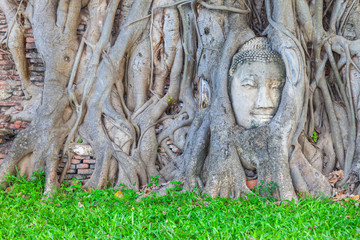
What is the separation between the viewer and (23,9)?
17.5ft

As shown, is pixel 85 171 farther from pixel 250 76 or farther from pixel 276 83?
pixel 276 83

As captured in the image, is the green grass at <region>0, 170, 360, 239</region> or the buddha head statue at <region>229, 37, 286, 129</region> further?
the buddha head statue at <region>229, 37, 286, 129</region>

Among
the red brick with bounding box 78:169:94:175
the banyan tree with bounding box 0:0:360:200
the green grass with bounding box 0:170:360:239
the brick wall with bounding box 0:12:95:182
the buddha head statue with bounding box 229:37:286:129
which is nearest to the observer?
the green grass with bounding box 0:170:360:239

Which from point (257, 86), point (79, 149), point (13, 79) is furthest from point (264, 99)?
point (13, 79)

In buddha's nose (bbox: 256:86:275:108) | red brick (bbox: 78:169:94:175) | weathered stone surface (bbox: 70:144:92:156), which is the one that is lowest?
red brick (bbox: 78:169:94:175)

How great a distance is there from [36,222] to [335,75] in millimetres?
3412

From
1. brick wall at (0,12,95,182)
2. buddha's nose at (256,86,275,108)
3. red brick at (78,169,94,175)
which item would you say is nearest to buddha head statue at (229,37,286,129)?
buddha's nose at (256,86,275,108)

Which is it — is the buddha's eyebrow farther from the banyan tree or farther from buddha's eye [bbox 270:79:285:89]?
buddha's eye [bbox 270:79:285:89]

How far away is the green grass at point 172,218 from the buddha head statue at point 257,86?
928 mm

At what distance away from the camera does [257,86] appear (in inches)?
163

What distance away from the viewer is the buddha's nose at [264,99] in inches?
160

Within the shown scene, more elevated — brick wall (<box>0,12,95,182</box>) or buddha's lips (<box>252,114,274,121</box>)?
brick wall (<box>0,12,95,182</box>)

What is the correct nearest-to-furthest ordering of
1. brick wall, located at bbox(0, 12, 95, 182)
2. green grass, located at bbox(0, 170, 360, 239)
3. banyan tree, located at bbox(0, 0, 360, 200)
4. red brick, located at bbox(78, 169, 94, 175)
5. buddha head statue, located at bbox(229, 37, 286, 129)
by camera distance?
green grass, located at bbox(0, 170, 360, 239)
banyan tree, located at bbox(0, 0, 360, 200)
buddha head statue, located at bbox(229, 37, 286, 129)
red brick, located at bbox(78, 169, 94, 175)
brick wall, located at bbox(0, 12, 95, 182)

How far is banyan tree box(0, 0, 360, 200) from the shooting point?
157 inches
